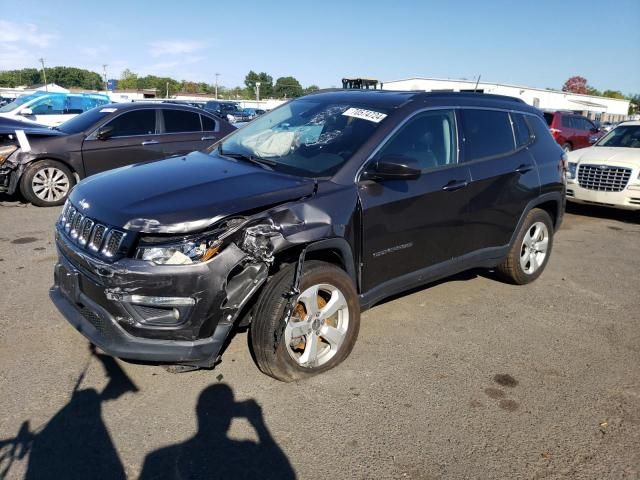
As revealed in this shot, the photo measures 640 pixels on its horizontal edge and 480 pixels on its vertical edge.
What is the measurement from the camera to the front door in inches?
134

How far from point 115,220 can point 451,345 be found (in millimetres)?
2543

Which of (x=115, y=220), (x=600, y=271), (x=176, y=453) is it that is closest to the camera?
(x=176, y=453)

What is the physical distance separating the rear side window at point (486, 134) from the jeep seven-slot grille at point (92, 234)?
275cm

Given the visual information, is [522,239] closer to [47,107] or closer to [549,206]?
[549,206]

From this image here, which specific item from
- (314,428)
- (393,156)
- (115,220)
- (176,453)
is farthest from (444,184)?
(176,453)

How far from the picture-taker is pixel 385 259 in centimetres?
352

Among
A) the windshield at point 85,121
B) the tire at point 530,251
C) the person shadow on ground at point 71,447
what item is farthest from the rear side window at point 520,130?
the windshield at point 85,121

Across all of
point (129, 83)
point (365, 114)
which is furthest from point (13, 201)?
point (129, 83)

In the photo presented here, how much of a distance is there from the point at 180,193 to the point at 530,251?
3645 mm

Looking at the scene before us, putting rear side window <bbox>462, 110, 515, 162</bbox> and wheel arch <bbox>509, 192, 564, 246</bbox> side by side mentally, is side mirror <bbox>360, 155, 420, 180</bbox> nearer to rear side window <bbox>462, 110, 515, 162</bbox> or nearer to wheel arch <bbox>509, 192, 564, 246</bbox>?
rear side window <bbox>462, 110, 515, 162</bbox>

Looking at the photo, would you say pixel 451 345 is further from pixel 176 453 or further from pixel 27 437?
pixel 27 437

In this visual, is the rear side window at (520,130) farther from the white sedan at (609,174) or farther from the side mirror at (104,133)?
the side mirror at (104,133)

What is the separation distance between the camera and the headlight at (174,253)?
8.70 ft

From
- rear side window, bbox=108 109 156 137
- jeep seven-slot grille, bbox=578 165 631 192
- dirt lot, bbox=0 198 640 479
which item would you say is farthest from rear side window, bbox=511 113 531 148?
rear side window, bbox=108 109 156 137
